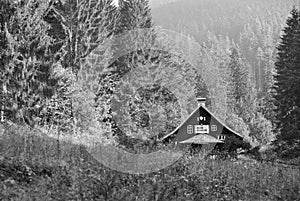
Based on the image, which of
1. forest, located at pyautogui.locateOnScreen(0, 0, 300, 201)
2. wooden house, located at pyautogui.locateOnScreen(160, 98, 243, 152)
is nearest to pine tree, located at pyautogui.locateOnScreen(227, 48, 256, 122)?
forest, located at pyautogui.locateOnScreen(0, 0, 300, 201)

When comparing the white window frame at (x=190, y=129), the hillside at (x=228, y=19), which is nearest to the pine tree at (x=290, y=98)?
the white window frame at (x=190, y=129)

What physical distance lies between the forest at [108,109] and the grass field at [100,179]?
0.03 meters

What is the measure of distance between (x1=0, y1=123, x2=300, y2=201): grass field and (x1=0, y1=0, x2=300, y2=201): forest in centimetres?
3

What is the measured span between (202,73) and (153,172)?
2245 inches

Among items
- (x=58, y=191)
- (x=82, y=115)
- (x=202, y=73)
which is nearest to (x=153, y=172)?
(x=58, y=191)

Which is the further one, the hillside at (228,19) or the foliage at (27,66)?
the hillside at (228,19)

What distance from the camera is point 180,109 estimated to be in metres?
37.8

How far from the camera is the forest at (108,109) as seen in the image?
778 centimetres

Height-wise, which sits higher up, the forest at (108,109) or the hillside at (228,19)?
the hillside at (228,19)

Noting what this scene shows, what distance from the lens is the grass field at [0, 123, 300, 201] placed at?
695cm

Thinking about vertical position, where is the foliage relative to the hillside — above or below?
below

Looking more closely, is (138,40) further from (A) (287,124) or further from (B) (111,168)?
(B) (111,168)

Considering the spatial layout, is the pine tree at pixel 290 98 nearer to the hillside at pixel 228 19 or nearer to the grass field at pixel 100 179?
the grass field at pixel 100 179

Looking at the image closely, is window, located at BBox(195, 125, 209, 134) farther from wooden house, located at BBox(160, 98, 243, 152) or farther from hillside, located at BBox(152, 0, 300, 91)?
hillside, located at BBox(152, 0, 300, 91)
